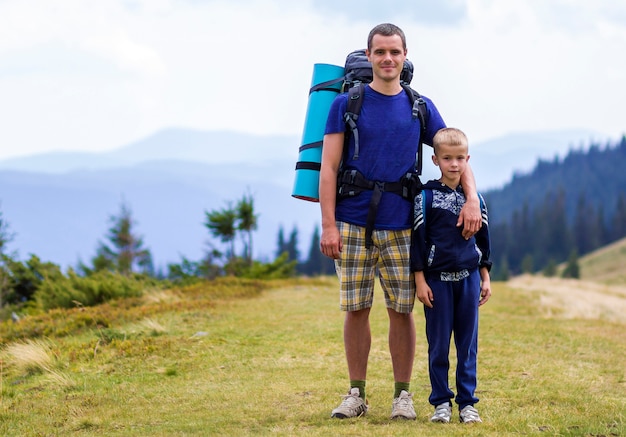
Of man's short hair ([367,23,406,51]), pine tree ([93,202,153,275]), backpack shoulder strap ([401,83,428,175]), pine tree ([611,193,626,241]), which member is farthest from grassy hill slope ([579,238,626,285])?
man's short hair ([367,23,406,51])

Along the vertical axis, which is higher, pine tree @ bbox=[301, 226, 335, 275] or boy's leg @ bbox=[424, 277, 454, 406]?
boy's leg @ bbox=[424, 277, 454, 406]

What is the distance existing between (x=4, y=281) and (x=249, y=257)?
9572 mm

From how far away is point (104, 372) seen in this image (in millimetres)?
9180

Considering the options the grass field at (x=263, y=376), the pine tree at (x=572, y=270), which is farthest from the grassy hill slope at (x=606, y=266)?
the grass field at (x=263, y=376)

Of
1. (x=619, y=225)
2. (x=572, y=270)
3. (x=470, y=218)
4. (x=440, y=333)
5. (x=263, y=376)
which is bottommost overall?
(x=572, y=270)

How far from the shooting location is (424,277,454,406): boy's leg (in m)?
5.54

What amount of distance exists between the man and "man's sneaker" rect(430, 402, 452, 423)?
0.76 m

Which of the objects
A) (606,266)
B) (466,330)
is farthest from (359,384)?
(606,266)

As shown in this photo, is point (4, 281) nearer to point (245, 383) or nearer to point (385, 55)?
point (245, 383)

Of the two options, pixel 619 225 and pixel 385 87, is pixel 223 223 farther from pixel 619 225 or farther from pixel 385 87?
pixel 619 225

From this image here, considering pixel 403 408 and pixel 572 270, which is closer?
pixel 403 408

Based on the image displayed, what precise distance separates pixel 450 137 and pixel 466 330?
144cm

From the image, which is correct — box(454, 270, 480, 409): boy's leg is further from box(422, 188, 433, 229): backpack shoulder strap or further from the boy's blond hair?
the boy's blond hair

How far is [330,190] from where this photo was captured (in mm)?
5543
